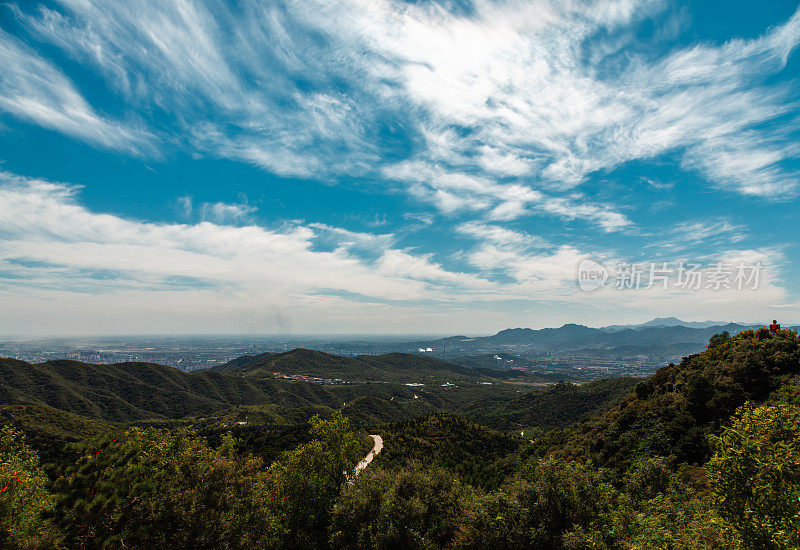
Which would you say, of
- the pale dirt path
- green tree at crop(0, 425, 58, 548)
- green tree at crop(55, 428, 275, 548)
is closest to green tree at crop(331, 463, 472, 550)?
green tree at crop(55, 428, 275, 548)

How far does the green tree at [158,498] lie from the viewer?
54.7 ft

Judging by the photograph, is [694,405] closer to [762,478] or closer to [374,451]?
[762,478]

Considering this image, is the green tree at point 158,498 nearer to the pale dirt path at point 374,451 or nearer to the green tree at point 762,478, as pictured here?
the green tree at point 762,478

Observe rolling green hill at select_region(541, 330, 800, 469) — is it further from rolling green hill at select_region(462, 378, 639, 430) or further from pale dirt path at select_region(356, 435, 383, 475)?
rolling green hill at select_region(462, 378, 639, 430)

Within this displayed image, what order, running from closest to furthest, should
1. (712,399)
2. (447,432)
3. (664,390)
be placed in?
(712,399)
(664,390)
(447,432)

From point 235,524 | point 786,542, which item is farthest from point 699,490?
point 235,524

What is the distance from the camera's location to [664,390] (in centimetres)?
5969

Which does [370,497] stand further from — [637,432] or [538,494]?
[637,432]

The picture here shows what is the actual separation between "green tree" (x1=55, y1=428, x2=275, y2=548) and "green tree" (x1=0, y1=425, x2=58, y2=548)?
81 centimetres

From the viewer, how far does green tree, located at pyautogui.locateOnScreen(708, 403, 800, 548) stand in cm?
1094

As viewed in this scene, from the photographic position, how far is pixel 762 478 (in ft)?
39.2

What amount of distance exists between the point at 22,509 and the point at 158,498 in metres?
7.92

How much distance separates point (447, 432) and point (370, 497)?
64.2 meters

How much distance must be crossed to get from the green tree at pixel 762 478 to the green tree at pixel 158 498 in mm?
26338
